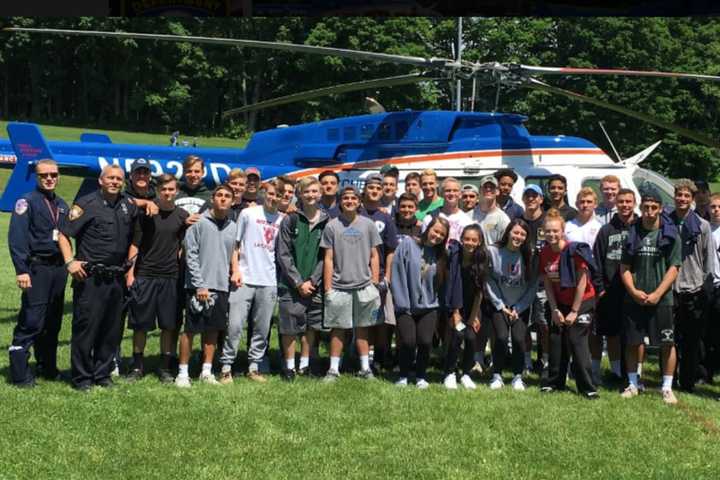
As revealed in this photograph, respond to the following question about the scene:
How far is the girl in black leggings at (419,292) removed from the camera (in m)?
6.75

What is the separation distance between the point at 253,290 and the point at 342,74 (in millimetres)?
46306

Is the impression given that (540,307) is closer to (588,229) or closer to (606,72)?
(588,229)

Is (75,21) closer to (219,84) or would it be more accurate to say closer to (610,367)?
(219,84)

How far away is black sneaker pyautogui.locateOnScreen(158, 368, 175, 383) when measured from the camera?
6637 mm

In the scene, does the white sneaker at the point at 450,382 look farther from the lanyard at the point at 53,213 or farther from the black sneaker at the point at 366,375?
the lanyard at the point at 53,213

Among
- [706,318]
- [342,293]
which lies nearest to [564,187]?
[706,318]

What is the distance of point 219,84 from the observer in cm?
5675

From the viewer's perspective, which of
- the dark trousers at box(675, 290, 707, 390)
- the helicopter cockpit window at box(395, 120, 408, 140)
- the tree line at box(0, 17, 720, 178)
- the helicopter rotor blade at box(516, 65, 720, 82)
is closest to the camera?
the dark trousers at box(675, 290, 707, 390)

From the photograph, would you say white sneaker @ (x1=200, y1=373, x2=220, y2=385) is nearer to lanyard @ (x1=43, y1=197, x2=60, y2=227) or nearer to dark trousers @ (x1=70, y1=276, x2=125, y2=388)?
dark trousers @ (x1=70, y1=276, x2=125, y2=388)

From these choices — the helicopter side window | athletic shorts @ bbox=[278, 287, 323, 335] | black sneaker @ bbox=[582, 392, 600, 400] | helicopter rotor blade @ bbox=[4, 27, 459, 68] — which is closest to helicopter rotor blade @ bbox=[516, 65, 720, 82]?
helicopter rotor blade @ bbox=[4, 27, 459, 68]

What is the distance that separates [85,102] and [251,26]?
14135 mm

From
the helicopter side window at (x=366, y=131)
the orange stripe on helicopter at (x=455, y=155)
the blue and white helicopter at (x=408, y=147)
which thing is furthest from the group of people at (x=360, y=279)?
the helicopter side window at (x=366, y=131)

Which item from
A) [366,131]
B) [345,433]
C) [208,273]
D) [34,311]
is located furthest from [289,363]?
[366,131]

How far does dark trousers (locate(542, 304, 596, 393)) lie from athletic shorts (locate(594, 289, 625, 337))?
0.82ft
